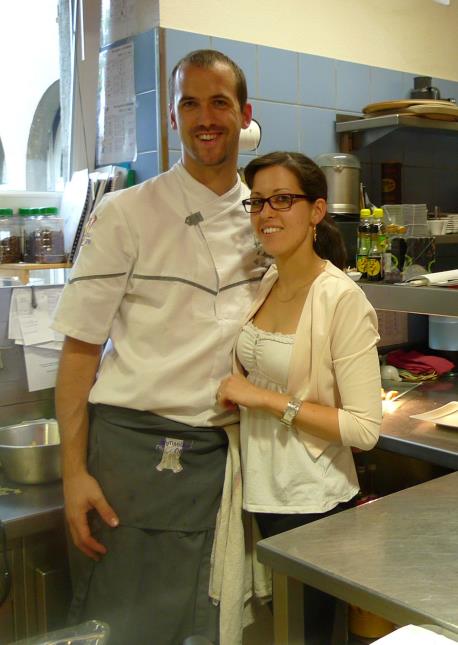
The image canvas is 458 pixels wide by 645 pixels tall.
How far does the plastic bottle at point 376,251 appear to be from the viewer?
225 cm

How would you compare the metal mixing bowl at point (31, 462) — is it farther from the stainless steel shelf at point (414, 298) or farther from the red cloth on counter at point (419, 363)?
the red cloth on counter at point (419, 363)

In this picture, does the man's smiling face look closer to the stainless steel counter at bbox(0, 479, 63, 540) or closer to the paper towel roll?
the paper towel roll

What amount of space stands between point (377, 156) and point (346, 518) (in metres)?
1.68

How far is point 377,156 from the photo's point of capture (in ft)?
9.03

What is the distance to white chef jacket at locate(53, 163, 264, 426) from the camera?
1544 mm

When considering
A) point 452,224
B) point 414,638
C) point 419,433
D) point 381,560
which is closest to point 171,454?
point 381,560

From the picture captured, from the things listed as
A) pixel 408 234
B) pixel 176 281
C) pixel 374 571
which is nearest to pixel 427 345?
pixel 408 234

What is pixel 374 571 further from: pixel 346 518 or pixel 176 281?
pixel 176 281

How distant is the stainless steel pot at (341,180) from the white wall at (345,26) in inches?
14.5

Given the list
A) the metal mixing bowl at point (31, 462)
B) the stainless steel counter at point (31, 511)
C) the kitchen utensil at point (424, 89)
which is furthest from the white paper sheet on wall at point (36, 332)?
the kitchen utensil at point (424, 89)

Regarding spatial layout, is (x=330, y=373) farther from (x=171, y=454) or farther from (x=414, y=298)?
(x=414, y=298)

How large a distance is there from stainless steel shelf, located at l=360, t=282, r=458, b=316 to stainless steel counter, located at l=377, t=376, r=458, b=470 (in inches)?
10.7

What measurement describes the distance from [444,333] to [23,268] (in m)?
1.41

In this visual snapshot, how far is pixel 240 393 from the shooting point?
58.9 inches
